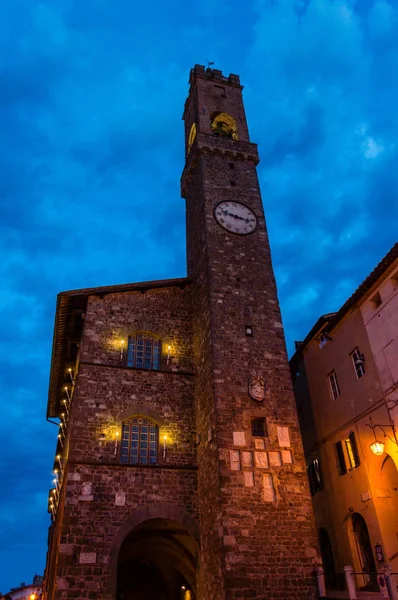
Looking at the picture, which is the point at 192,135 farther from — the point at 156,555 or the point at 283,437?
the point at 156,555

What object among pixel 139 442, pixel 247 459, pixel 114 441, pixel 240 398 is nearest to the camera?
pixel 247 459

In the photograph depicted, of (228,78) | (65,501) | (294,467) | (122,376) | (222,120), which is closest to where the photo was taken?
(65,501)

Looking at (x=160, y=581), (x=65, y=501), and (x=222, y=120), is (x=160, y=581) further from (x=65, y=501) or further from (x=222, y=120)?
(x=222, y=120)

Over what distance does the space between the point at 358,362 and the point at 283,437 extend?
4.04 metres

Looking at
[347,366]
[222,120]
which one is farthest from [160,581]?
[222,120]

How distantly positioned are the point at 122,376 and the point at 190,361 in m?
2.82

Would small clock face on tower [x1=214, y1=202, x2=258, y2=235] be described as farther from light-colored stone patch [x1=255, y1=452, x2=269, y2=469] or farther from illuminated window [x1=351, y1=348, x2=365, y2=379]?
light-colored stone patch [x1=255, y1=452, x2=269, y2=469]

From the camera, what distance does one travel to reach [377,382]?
1622cm

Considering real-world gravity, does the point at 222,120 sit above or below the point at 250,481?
above

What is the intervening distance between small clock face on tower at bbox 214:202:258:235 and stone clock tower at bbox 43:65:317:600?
57 mm

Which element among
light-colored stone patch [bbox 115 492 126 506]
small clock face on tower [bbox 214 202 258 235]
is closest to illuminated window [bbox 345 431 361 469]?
light-colored stone patch [bbox 115 492 126 506]

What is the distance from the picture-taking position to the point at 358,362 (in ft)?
57.6

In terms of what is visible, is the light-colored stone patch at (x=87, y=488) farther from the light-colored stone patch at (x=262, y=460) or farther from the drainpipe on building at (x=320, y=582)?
the drainpipe on building at (x=320, y=582)

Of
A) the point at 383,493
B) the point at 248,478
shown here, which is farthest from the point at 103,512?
the point at 383,493
